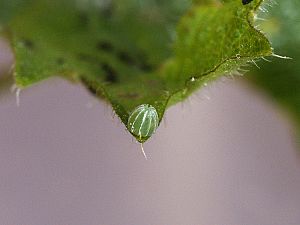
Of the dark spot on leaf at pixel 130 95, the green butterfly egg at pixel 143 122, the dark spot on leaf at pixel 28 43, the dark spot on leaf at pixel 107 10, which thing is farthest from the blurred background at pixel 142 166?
the green butterfly egg at pixel 143 122

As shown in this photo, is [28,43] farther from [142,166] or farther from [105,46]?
[142,166]

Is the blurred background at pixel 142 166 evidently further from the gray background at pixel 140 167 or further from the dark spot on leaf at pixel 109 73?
the dark spot on leaf at pixel 109 73

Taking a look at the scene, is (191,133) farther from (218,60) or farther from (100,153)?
(218,60)

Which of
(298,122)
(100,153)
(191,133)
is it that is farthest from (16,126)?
(298,122)

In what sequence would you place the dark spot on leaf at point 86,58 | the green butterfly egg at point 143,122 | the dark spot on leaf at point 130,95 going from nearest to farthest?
the green butterfly egg at point 143,122 < the dark spot on leaf at point 130,95 < the dark spot on leaf at point 86,58

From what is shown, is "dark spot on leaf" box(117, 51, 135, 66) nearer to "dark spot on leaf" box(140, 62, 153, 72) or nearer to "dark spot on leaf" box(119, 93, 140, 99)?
"dark spot on leaf" box(140, 62, 153, 72)

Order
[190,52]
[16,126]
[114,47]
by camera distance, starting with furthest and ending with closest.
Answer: [16,126] < [114,47] < [190,52]

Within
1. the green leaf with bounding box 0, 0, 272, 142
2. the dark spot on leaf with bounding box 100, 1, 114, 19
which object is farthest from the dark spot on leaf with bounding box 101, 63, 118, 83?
the dark spot on leaf with bounding box 100, 1, 114, 19

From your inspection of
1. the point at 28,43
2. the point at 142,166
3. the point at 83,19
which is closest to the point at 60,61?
the point at 28,43
